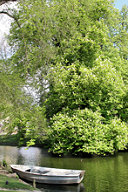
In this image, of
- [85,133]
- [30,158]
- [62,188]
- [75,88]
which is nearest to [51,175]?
[62,188]

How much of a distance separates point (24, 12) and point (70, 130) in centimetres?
1149

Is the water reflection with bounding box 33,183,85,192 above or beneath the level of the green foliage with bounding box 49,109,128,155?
beneath

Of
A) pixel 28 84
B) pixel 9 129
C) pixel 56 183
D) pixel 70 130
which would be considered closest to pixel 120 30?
pixel 70 130

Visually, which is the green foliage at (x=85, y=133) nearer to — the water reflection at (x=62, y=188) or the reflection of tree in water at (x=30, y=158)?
the reflection of tree in water at (x=30, y=158)

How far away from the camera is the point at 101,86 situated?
2305 centimetres

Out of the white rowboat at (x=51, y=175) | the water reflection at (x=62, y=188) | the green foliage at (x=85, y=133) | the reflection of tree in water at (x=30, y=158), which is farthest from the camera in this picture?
the reflection of tree in water at (x=30, y=158)

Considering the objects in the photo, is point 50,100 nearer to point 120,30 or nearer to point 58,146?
point 58,146

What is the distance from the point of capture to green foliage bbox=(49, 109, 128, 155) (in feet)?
71.7

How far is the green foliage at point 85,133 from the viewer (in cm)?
2184

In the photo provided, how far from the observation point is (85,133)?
21547 millimetres

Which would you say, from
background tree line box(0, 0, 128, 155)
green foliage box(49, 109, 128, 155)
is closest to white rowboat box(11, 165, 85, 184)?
background tree line box(0, 0, 128, 155)

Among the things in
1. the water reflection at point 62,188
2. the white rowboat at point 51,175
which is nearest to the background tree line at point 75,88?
the white rowboat at point 51,175

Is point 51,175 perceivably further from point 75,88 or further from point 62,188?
point 75,88

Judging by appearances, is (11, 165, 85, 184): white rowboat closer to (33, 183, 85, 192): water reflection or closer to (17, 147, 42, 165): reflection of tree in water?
(33, 183, 85, 192): water reflection
